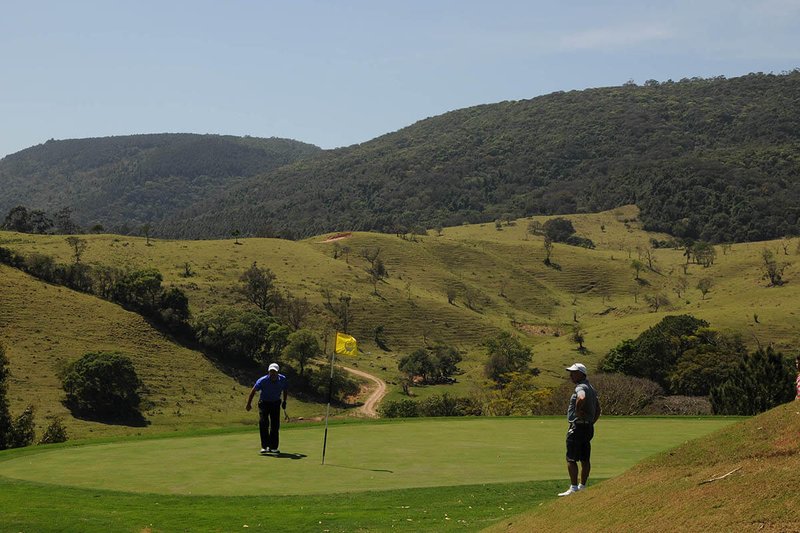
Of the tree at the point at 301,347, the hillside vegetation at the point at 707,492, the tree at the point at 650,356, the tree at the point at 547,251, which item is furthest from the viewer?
the tree at the point at 547,251

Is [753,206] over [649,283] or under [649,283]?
over

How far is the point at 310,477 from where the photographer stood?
1588 cm

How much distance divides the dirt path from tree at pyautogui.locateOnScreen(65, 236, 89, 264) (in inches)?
1391

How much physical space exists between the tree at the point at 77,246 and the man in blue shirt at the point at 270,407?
292ft

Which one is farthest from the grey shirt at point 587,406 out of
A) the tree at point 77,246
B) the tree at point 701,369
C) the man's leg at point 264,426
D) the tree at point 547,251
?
the tree at point 547,251

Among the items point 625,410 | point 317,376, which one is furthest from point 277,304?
point 625,410

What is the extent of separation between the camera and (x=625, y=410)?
42.9 meters

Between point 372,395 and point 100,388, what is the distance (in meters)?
24.1

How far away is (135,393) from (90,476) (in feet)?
195

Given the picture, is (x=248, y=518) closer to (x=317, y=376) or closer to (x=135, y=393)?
(x=135, y=393)

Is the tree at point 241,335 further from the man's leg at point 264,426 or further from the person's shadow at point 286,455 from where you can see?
the person's shadow at point 286,455

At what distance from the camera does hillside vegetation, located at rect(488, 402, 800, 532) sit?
841 cm

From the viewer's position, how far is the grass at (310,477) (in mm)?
12578

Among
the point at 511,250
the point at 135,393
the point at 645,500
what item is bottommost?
the point at 135,393
